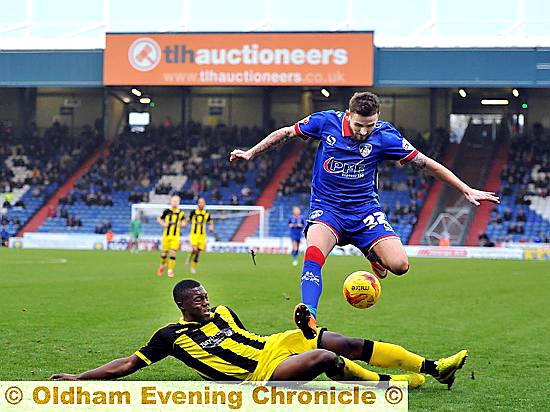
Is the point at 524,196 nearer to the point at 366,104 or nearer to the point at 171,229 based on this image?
the point at 171,229

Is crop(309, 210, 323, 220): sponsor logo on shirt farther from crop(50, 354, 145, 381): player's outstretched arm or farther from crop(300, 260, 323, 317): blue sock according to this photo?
crop(50, 354, 145, 381): player's outstretched arm

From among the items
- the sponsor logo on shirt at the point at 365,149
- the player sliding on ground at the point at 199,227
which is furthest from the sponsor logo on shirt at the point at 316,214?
the player sliding on ground at the point at 199,227

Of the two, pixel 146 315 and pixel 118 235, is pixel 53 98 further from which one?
pixel 146 315

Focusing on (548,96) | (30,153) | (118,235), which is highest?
(548,96)

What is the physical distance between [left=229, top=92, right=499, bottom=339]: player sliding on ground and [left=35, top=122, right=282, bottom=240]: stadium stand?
34.9 meters

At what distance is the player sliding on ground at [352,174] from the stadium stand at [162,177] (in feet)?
115

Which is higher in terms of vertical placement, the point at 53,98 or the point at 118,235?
the point at 53,98

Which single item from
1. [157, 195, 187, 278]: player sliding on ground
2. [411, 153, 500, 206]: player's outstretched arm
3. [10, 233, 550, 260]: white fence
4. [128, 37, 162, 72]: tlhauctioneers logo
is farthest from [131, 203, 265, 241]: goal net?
[411, 153, 500, 206]: player's outstretched arm

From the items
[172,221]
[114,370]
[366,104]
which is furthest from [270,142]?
[172,221]

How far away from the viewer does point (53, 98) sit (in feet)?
181

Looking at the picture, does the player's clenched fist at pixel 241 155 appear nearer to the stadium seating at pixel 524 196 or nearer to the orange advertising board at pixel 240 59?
the orange advertising board at pixel 240 59

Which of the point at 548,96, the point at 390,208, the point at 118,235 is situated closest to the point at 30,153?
the point at 118,235

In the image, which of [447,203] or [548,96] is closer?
[447,203]

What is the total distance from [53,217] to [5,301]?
105 feet
